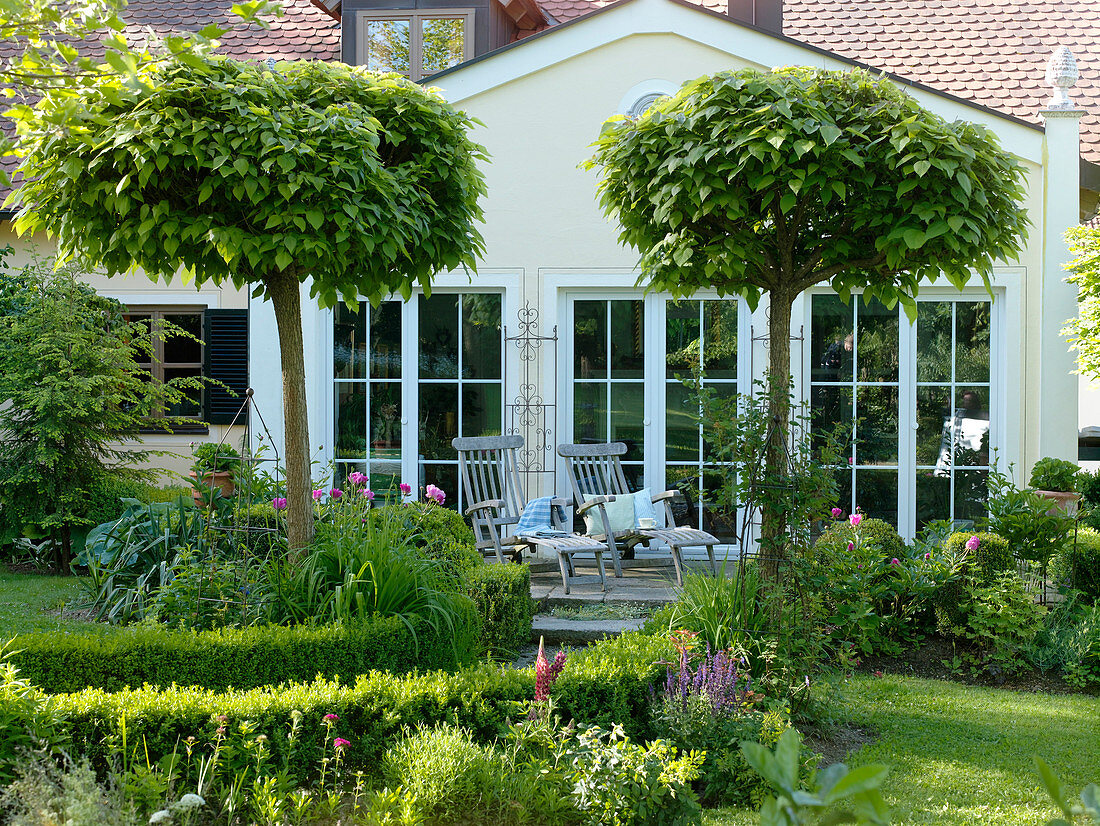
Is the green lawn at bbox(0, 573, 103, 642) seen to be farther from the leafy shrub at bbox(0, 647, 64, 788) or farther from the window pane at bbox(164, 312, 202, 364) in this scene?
the window pane at bbox(164, 312, 202, 364)

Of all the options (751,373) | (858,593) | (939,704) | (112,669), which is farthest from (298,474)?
(751,373)

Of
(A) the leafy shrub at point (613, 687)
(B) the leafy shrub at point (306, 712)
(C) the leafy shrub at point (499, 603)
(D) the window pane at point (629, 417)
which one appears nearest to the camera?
(B) the leafy shrub at point (306, 712)

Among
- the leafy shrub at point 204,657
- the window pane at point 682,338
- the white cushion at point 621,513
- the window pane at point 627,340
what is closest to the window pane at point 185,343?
the window pane at point 627,340

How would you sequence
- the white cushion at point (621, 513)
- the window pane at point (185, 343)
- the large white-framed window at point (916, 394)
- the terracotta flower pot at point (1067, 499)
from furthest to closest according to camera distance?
the window pane at point (185, 343) → the large white-framed window at point (916, 394) → the white cushion at point (621, 513) → the terracotta flower pot at point (1067, 499)

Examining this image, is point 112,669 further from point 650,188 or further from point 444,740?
point 650,188

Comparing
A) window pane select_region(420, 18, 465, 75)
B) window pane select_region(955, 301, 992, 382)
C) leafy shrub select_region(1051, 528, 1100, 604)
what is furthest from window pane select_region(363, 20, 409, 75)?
leafy shrub select_region(1051, 528, 1100, 604)

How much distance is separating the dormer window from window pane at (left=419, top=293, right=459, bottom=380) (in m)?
2.42

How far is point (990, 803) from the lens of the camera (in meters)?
3.54

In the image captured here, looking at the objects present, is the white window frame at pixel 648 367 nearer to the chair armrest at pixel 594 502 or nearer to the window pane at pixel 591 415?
→ the window pane at pixel 591 415

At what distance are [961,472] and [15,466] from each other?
791 cm

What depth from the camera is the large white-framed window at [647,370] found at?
26.7 feet

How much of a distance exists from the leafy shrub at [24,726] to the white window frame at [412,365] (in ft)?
16.9

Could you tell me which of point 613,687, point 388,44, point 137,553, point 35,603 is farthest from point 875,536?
point 388,44

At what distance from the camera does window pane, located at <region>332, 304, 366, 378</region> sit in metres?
8.38
